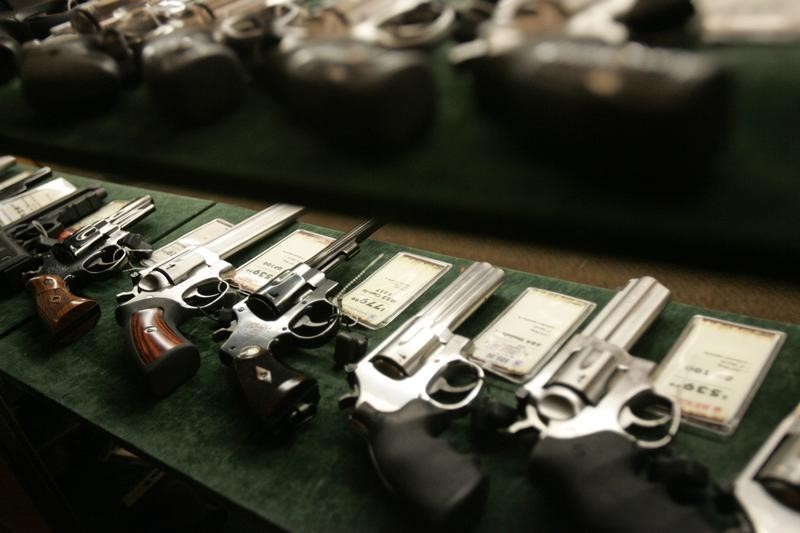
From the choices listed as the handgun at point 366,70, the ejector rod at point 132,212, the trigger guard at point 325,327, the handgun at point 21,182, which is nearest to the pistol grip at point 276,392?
the trigger guard at point 325,327

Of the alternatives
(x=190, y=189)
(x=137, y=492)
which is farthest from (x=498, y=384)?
(x=137, y=492)

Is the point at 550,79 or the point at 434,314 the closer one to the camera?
the point at 550,79

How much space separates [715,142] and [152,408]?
44.8 inches

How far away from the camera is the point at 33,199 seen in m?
2.12

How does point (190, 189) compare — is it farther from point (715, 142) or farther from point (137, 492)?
point (137, 492)

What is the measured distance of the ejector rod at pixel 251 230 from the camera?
159 cm

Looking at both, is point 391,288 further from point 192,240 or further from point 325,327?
point 192,240

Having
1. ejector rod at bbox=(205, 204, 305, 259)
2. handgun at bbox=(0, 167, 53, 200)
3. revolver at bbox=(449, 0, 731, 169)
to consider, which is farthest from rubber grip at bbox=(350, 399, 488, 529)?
handgun at bbox=(0, 167, 53, 200)

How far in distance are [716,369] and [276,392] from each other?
676mm

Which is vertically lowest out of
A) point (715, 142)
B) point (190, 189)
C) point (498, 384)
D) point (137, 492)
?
point (137, 492)

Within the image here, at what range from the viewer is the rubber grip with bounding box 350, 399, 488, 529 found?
81 cm

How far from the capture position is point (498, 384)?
1121mm

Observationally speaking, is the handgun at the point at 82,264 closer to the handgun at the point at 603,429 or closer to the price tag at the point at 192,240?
the price tag at the point at 192,240

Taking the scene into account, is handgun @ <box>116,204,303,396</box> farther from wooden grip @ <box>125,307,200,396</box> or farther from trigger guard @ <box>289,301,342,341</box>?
trigger guard @ <box>289,301,342,341</box>
